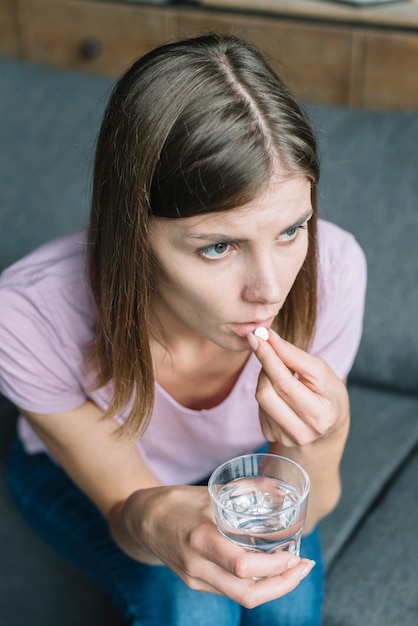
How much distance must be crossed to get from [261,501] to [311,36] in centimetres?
159

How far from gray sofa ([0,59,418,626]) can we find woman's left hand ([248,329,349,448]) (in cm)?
39

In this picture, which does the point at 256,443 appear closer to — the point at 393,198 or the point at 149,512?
the point at 149,512

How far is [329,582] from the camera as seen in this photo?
1487mm

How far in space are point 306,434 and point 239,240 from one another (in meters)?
0.26

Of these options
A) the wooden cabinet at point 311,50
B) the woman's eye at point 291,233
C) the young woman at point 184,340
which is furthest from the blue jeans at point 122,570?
the wooden cabinet at point 311,50

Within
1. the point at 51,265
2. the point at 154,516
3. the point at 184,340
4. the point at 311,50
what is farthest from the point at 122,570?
the point at 311,50

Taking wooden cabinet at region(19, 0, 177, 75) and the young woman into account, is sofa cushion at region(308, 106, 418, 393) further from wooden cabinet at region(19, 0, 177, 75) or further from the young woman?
wooden cabinet at region(19, 0, 177, 75)

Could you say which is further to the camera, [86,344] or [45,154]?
[45,154]

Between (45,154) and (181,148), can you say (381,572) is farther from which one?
(45,154)

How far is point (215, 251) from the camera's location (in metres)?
1.12

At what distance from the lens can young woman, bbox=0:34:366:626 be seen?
3.59ft

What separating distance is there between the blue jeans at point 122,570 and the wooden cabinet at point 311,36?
1042mm

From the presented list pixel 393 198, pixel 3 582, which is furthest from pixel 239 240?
pixel 3 582

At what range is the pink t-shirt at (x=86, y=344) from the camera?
136 cm
